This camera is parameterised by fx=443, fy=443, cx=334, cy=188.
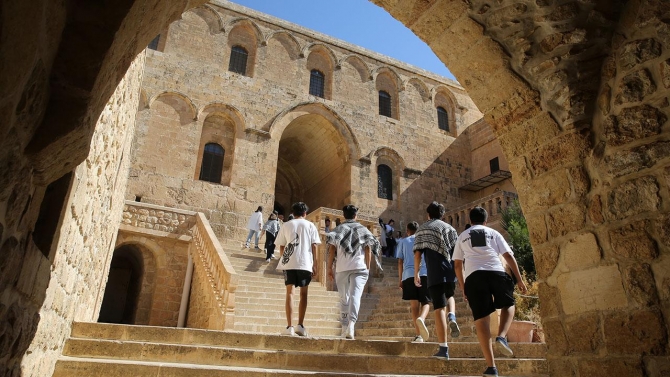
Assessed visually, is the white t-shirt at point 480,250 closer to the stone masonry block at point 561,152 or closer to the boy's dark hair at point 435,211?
the boy's dark hair at point 435,211

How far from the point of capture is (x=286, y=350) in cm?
481

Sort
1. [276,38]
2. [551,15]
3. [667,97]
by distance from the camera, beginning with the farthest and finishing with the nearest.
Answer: [276,38], [551,15], [667,97]

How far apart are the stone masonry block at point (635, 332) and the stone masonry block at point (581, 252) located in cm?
36

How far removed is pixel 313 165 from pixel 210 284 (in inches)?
467

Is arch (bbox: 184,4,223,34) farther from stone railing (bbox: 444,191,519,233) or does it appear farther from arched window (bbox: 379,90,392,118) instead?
stone railing (bbox: 444,191,519,233)

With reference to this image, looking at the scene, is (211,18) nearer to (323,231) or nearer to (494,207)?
(323,231)

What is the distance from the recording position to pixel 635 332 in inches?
108

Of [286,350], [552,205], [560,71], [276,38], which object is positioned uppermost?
[276,38]

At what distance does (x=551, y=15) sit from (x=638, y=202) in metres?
1.53

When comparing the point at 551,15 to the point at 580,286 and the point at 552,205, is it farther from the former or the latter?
the point at 580,286

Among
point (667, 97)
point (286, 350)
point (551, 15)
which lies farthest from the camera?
point (286, 350)

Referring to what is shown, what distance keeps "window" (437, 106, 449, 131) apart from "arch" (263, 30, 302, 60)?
24.9 ft

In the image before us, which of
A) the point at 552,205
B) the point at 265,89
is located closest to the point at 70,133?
the point at 552,205

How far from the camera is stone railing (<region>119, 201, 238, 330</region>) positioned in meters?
7.90
